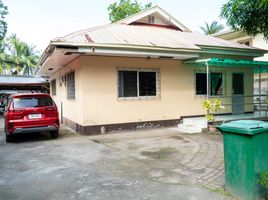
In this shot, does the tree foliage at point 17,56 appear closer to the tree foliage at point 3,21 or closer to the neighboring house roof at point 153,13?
the tree foliage at point 3,21

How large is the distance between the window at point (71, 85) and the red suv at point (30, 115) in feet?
7.58

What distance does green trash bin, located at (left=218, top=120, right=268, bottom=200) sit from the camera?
3760 mm

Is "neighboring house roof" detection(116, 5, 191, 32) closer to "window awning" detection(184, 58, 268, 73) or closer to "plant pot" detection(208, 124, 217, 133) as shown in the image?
"window awning" detection(184, 58, 268, 73)

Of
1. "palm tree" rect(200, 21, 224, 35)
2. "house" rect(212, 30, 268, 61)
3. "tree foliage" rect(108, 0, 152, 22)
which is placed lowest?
"house" rect(212, 30, 268, 61)

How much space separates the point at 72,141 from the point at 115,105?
225cm

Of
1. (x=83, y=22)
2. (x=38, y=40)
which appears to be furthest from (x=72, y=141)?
(x=38, y=40)

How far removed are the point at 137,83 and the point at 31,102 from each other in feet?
13.3

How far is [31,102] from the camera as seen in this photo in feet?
30.1

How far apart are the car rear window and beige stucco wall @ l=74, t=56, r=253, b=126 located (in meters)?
1.24

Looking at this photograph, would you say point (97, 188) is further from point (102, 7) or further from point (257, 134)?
point (102, 7)

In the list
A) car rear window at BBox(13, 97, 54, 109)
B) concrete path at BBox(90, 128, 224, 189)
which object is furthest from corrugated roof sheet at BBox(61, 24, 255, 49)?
concrete path at BBox(90, 128, 224, 189)

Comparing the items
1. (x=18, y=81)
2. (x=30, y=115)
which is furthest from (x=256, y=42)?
(x=18, y=81)

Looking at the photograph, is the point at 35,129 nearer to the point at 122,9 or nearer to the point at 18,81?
the point at 18,81

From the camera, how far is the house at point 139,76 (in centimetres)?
988
